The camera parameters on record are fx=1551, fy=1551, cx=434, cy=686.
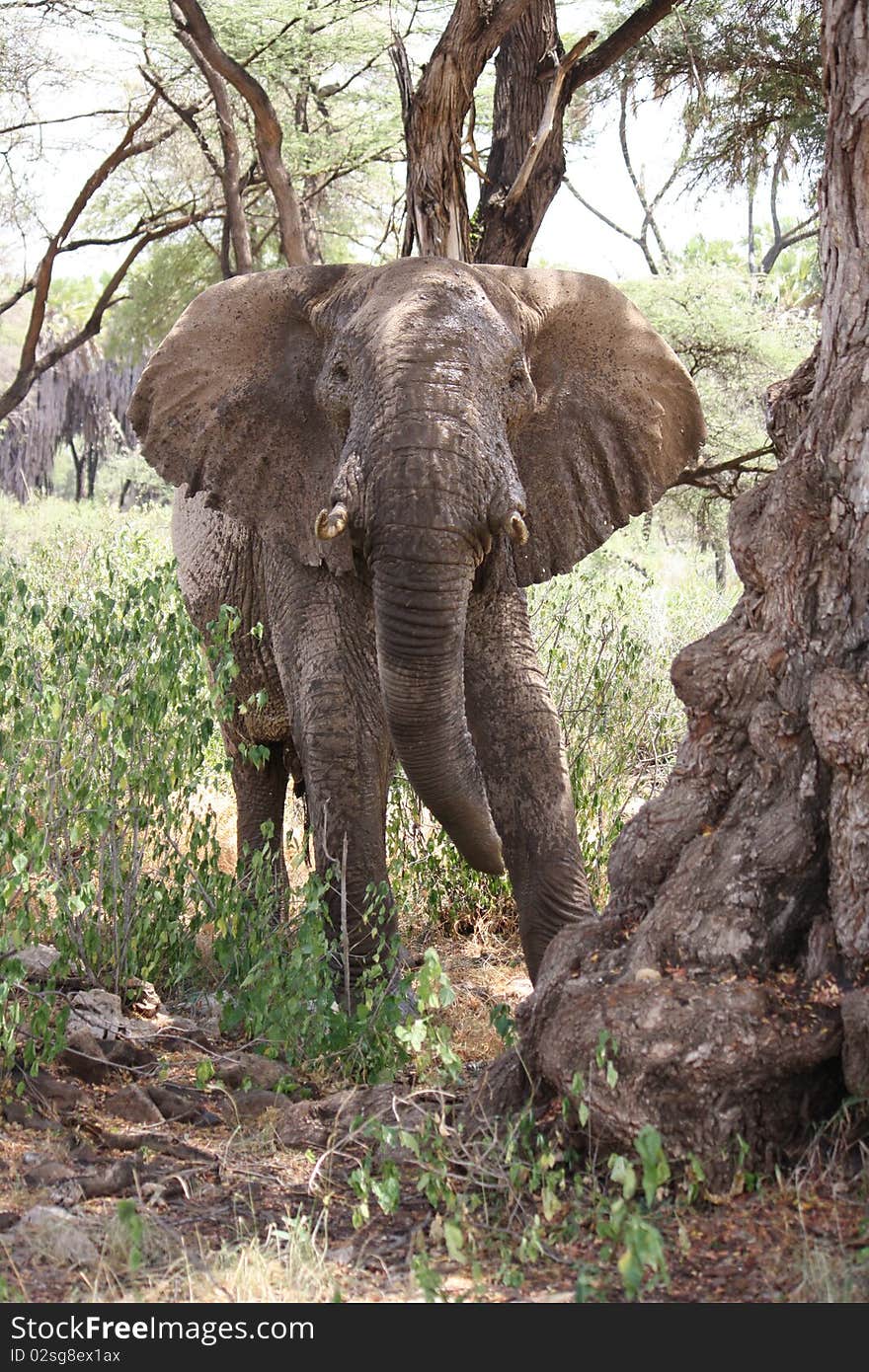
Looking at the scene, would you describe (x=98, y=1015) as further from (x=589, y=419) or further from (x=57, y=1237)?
(x=589, y=419)

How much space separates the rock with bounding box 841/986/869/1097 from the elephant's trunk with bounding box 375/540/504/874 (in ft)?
6.67

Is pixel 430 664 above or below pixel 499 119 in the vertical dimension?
below

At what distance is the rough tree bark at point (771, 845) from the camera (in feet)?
10.6

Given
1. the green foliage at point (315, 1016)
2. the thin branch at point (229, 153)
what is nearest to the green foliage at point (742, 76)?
the thin branch at point (229, 153)

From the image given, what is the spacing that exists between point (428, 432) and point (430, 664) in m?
0.74

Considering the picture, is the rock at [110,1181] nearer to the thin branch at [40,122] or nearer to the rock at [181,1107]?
the rock at [181,1107]

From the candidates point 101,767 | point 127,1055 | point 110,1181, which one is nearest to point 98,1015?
point 127,1055

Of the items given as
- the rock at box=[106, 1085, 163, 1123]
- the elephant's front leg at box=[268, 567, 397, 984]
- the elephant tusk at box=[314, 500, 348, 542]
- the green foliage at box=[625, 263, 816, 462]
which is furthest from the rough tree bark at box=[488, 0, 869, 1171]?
the green foliage at box=[625, 263, 816, 462]

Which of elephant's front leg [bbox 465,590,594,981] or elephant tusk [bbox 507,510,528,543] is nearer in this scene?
elephant tusk [bbox 507,510,528,543]

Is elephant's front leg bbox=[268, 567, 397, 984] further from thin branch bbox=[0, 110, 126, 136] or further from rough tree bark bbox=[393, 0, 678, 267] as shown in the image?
thin branch bbox=[0, 110, 126, 136]

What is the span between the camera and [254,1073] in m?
4.41

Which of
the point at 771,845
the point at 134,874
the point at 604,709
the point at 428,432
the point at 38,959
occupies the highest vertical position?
the point at 428,432

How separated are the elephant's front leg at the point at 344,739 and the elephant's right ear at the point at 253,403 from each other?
0.21m

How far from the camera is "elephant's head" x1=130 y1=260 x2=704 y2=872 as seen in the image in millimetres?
4770
